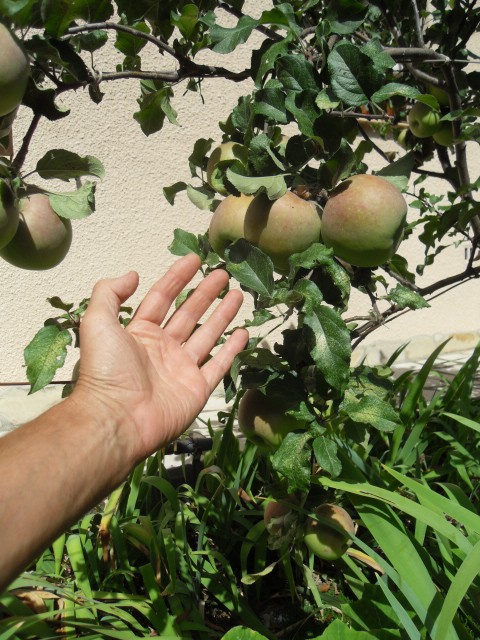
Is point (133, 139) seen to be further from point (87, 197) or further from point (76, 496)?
point (76, 496)

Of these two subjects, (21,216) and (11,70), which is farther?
(21,216)

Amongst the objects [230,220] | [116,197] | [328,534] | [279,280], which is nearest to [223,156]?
[230,220]

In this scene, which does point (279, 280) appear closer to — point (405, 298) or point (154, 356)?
point (405, 298)

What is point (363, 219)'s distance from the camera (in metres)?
0.75

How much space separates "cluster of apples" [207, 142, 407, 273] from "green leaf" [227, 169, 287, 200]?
0.08 feet

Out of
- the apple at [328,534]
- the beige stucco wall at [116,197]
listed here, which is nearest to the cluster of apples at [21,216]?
the apple at [328,534]

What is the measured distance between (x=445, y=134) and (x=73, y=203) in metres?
1.01

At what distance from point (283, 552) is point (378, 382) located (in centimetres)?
57

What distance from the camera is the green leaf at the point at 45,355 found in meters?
0.96

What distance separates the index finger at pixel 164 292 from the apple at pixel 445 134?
0.75 metres

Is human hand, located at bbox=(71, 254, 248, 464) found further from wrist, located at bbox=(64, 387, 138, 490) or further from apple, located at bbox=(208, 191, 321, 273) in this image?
apple, located at bbox=(208, 191, 321, 273)

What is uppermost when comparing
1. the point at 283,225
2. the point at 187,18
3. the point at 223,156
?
the point at 187,18

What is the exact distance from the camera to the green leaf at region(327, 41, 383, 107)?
740mm

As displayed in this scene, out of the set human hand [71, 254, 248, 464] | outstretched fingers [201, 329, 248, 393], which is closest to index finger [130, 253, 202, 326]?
human hand [71, 254, 248, 464]
